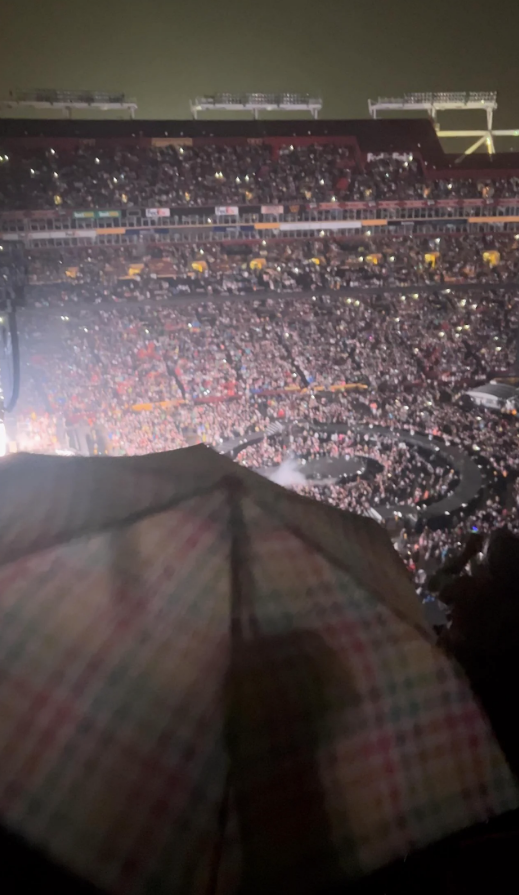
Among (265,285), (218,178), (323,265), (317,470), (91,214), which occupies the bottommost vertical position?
(317,470)

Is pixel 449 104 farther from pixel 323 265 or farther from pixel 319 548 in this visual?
pixel 319 548

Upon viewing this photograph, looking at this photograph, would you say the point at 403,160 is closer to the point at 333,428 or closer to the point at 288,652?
the point at 333,428

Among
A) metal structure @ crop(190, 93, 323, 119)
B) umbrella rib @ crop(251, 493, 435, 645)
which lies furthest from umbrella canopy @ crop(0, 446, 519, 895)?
metal structure @ crop(190, 93, 323, 119)

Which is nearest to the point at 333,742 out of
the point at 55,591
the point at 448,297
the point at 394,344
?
the point at 55,591

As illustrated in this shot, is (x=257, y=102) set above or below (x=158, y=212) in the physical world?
above

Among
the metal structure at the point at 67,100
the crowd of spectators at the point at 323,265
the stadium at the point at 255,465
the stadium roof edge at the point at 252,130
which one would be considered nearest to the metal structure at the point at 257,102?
the stadium at the point at 255,465

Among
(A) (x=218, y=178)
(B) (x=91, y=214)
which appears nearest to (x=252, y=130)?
(A) (x=218, y=178)
